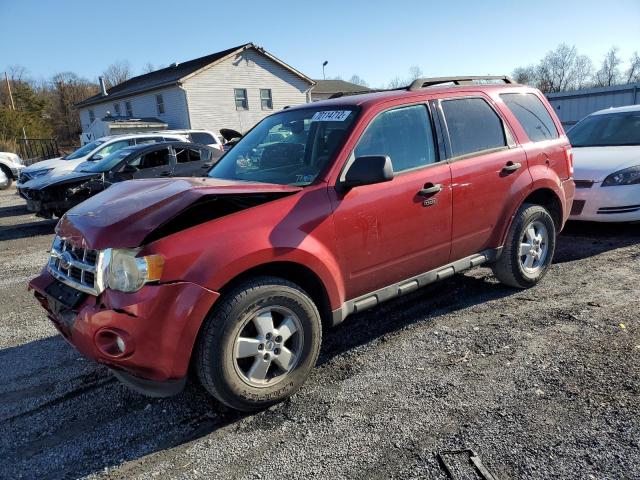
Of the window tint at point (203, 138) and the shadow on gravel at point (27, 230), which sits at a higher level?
the window tint at point (203, 138)

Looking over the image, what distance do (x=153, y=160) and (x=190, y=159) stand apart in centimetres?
80

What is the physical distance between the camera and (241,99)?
33.0 metres

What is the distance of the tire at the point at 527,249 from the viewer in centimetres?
440

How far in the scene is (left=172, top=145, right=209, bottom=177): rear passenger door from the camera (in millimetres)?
10023

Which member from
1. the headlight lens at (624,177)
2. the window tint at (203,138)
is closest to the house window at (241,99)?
the window tint at (203,138)

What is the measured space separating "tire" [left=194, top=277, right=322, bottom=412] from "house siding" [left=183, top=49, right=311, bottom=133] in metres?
30.0

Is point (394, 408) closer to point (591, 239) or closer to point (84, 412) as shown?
point (84, 412)

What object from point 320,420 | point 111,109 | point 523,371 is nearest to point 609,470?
point 523,371

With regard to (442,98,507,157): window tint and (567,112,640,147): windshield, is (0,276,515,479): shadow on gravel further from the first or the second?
(567,112,640,147): windshield

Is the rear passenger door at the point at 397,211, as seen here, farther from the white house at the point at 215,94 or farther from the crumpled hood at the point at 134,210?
the white house at the point at 215,94

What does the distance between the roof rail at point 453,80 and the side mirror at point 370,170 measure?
4.07 feet

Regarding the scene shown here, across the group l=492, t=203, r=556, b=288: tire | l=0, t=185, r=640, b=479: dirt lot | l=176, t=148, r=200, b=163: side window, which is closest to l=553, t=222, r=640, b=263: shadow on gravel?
l=492, t=203, r=556, b=288: tire

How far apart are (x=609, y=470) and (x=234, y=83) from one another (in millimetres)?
33227

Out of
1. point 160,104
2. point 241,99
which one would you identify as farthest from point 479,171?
point 160,104
